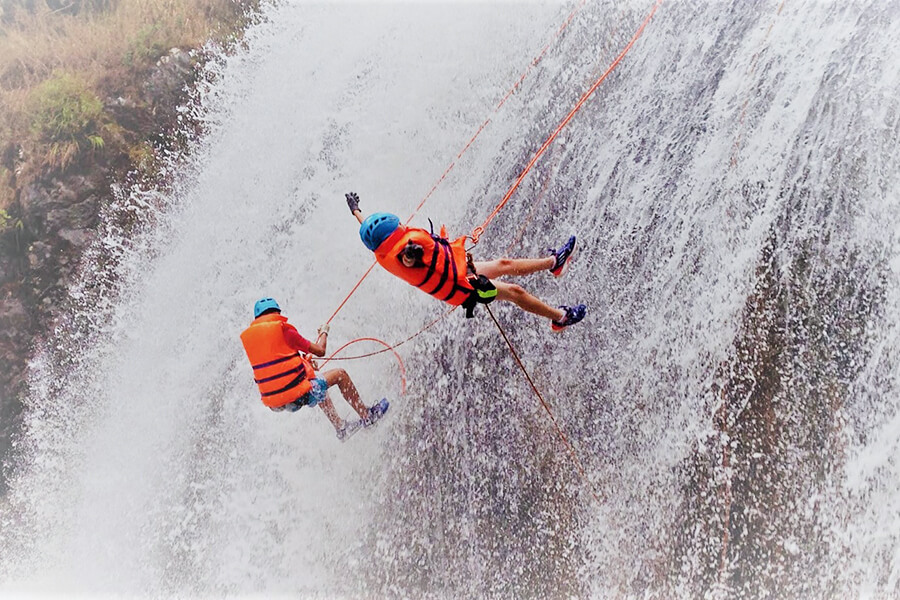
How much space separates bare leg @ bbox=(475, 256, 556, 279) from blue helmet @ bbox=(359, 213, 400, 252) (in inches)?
24.5

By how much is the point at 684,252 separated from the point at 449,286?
1.80 meters

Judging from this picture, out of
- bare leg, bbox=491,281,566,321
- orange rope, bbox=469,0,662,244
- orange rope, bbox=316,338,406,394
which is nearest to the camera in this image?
bare leg, bbox=491,281,566,321

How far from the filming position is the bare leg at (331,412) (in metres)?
3.82

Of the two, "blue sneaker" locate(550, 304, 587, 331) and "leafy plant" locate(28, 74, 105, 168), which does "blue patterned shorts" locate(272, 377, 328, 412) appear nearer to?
"blue sneaker" locate(550, 304, 587, 331)

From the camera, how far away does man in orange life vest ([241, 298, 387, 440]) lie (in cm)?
334

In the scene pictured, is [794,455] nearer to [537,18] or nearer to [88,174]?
[537,18]

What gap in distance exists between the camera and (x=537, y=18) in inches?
167

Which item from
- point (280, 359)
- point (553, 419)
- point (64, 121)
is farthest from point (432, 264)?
point (64, 121)

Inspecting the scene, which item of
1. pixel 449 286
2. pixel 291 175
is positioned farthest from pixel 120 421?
pixel 449 286

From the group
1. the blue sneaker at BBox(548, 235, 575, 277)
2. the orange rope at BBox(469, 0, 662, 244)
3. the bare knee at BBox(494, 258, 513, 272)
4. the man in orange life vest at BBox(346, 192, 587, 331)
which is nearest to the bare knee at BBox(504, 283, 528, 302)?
the man in orange life vest at BBox(346, 192, 587, 331)

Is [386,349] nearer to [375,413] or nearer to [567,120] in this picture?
[375,413]

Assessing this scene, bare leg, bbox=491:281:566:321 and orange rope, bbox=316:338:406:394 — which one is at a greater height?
bare leg, bbox=491:281:566:321

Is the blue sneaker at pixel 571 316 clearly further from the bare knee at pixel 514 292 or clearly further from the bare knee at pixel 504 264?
the bare knee at pixel 504 264

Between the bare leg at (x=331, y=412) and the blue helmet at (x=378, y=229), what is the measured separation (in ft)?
4.66
